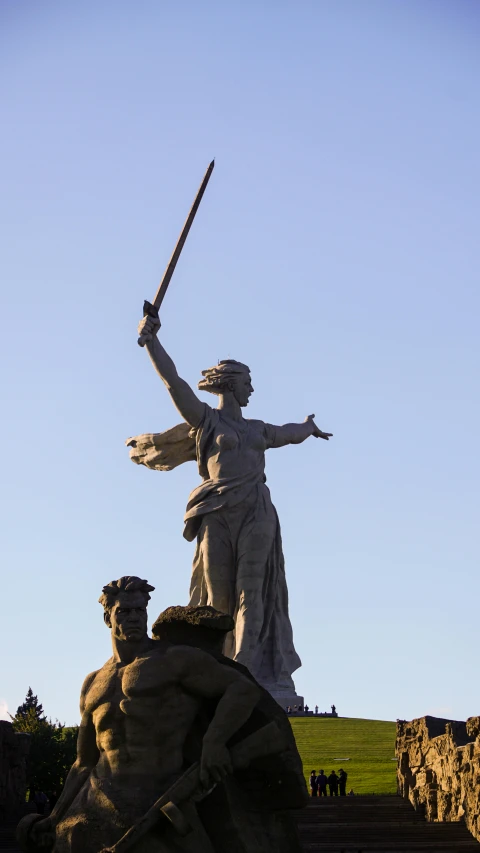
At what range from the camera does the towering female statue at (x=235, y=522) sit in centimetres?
1845

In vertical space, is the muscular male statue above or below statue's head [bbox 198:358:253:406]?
below

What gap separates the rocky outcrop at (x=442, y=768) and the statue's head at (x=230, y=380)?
436cm

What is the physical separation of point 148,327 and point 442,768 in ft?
18.8

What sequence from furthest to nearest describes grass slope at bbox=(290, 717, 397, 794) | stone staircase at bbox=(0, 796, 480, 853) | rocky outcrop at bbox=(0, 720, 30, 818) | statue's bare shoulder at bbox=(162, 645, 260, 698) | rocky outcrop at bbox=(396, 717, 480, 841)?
grass slope at bbox=(290, 717, 397, 794) → rocky outcrop at bbox=(0, 720, 30, 818) → rocky outcrop at bbox=(396, 717, 480, 841) → stone staircase at bbox=(0, 796, 480, 853) → statue's bare shoulder at bbox=(162, 645, 260, 698)

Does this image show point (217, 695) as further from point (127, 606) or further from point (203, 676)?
point (127, 606)

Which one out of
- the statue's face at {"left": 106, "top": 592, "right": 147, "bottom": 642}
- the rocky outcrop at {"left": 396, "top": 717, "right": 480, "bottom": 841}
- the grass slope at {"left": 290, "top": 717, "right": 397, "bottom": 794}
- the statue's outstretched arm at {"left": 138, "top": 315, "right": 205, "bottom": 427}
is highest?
the grass slope at {"left": 290, "top": 717, "right": 397, "bottom": 794}

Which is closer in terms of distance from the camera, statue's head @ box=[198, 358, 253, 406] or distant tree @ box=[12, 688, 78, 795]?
statue's head @ box=[198, 358, 253, 406]

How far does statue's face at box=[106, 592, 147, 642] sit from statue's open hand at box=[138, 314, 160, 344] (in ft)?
26.7

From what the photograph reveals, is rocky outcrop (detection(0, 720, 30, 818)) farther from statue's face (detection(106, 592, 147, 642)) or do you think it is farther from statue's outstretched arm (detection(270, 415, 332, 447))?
statue's face (detection(106, 592, 147, 642))

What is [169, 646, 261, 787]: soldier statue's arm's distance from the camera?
9.81 m

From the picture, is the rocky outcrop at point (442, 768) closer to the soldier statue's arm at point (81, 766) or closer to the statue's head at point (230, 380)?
the statue's head at point (230, 380)

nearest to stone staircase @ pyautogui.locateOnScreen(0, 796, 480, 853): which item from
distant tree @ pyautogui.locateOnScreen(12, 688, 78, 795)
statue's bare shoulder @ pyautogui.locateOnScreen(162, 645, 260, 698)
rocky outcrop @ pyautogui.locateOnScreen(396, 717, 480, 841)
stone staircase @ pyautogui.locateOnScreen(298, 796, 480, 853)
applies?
stone staircase @ pyautogui.locateOnScreen(298, 796, 480, 853)

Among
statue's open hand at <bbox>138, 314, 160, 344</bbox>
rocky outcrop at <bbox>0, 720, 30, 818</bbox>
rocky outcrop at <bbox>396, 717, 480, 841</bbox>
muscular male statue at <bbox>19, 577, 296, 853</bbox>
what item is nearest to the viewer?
muscular male statue at <bbox>19, 577, 296, 853</bbox>

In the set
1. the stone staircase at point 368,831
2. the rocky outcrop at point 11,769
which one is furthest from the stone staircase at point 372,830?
the rocky outcrop at point 11,769
